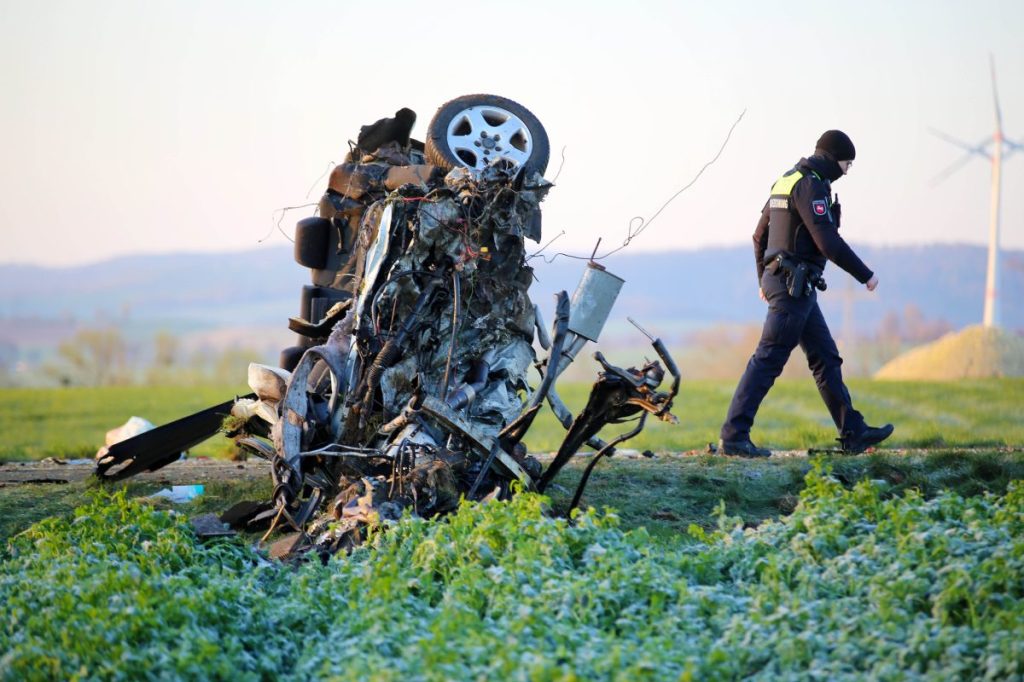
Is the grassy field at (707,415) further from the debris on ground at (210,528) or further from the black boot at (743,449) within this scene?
the debris on ground at (210,528)

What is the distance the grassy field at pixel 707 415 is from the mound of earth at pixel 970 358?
187 inches

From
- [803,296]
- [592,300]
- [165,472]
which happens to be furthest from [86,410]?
[592,300]

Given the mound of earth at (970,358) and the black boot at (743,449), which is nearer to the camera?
the black boot at (743,449)

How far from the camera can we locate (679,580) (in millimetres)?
7148

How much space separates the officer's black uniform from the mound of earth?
19448mm

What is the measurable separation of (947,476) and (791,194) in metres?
2.63

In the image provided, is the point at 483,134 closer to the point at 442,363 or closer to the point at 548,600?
the point at 442,363

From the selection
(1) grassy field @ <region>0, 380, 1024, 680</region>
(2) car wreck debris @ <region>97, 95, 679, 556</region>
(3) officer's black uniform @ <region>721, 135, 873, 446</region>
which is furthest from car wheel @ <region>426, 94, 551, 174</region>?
(1) grassy field @ <region>0, 380, 1024, 680</region>

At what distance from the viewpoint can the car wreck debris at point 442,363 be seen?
903 centimetres

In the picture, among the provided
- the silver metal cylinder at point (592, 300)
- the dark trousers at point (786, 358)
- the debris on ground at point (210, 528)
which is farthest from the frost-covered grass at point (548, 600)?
the dark trousers at point (786, 358)

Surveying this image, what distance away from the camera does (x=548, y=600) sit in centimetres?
673

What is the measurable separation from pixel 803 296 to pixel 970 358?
→ 2127cm

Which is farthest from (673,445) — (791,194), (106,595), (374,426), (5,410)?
(5,410)

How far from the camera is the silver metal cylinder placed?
31.5ft
